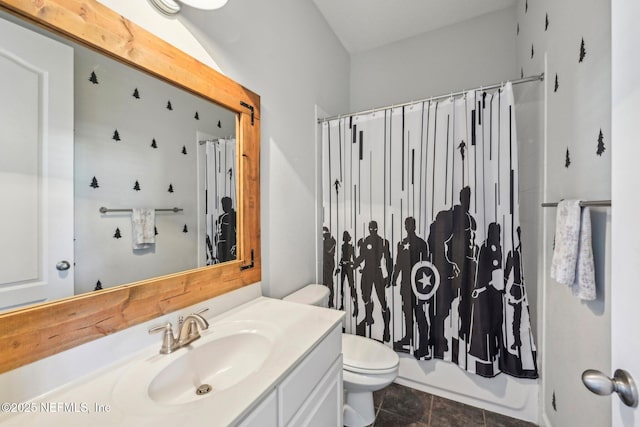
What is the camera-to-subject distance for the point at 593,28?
91 centimetres

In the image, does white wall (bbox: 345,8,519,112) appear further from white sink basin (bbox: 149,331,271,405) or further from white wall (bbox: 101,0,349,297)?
white sink basin (bbox: 149,331,271,405)

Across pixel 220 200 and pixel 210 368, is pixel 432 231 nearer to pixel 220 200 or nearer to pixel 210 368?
pixel 220 200

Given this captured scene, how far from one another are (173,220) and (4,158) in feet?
1.58

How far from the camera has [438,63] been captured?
2.16m

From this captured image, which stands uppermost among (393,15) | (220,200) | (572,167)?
(393,15)

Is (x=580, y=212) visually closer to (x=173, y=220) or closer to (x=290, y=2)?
(x=173, y=220)

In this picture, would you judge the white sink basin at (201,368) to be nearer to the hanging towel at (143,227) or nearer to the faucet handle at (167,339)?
the faucet handle at (167,339)

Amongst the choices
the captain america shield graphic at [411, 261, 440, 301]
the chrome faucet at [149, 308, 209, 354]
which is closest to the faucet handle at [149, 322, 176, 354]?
the chrome faucet at [149, 308, 209, 354]

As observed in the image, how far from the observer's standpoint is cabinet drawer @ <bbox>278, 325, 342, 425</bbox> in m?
0.77
